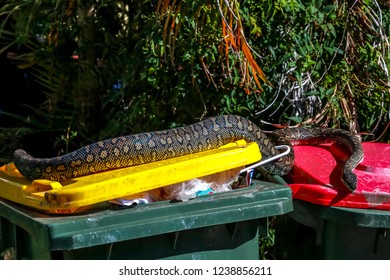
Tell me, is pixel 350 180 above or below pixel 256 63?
below

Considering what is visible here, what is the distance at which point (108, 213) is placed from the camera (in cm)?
357

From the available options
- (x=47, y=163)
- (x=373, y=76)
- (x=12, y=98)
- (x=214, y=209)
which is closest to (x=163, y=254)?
(x=214, y=209)

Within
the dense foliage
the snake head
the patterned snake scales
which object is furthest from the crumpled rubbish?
the dense foliage

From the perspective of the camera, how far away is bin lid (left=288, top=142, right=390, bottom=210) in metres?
4.05

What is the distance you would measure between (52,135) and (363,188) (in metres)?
4.42

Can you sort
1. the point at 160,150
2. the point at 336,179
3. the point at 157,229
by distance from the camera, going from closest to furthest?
the point at 157,229 → the point at 336,179 → the point at 160,150

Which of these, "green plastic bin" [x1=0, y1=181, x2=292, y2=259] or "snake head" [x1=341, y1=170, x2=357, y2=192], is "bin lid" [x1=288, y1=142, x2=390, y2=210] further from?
"green plastic bin" [x1=0, y1=181, x2=292, y2=259]

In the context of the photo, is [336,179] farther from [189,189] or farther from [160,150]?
[160,150]

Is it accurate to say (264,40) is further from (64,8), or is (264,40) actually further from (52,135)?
(52,135)

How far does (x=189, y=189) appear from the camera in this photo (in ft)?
12.6

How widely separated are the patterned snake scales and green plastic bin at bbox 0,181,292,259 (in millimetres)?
307

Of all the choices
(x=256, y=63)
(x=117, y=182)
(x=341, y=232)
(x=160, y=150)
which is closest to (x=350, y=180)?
(x=341, y=232)

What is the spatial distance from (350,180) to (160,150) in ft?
3.78

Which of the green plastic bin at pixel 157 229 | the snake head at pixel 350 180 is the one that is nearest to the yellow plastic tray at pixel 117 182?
the green plastic bin at pixel 157 229
